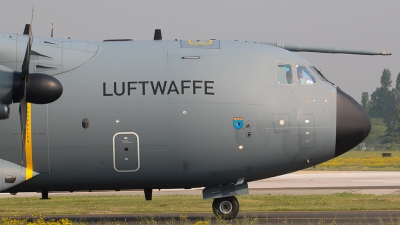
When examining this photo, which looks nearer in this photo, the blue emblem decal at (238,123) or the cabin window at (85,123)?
the cabin window at (85,123)

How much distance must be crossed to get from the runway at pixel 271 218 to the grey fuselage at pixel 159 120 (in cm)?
149

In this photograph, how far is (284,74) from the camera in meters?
22.3

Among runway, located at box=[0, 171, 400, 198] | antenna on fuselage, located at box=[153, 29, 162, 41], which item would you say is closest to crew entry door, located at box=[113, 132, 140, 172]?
antenna on fuselage, located at box=[153, 29, 162, 41]

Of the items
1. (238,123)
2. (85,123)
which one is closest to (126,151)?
(85,123)

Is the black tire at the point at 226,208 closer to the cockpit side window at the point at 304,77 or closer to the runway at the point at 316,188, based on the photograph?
the cockpit side window at the point at 304,77

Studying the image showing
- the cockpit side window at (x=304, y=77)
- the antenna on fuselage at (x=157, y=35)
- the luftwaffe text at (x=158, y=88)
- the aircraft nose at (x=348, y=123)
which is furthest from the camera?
the antenna on fuselage at (x=157, y=35)

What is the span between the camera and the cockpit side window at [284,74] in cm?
2220

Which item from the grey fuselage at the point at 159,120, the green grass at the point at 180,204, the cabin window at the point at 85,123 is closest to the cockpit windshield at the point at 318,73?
the grey fuselage at the point at 159,120

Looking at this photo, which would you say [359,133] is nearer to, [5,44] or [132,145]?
[132,145]

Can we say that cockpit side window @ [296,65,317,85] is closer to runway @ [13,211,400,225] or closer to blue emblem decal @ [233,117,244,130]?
blue emblem decal @ [233,117,244,130]

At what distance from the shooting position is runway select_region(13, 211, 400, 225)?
881 inches

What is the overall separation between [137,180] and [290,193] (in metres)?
17.6

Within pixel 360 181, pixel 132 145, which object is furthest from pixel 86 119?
pixel 360 181

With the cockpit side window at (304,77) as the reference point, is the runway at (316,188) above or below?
below
